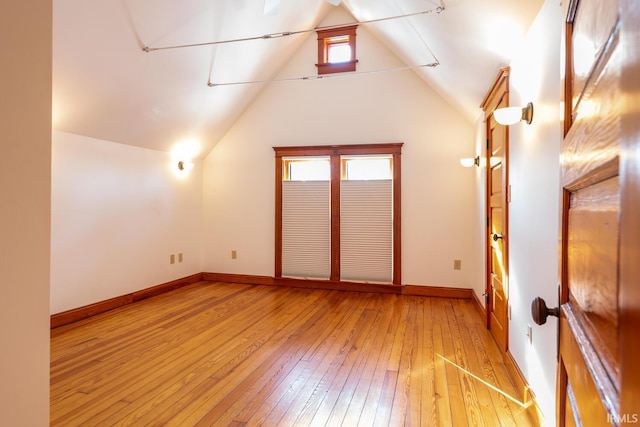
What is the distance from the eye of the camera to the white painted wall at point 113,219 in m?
3.41

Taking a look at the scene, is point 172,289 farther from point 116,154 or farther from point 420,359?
point 420,359

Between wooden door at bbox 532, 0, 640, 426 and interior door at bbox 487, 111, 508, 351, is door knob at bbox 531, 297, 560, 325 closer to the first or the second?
wooden door at bbox 532, 0, 640, 426

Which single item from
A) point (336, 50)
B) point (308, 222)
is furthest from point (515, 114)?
point (336, 50)

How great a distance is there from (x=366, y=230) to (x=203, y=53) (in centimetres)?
293

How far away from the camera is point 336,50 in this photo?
16.5ft

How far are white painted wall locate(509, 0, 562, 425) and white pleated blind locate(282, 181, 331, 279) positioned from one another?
2.82m

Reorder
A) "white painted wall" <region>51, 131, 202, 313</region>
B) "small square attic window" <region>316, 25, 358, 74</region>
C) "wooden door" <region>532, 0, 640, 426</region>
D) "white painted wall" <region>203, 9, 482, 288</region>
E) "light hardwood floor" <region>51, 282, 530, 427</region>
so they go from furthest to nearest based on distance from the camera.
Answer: "small square attic window" <region>316, 25, 358, 74</region>
"white painted wall" <region>203, 9, 482, 288</region>
"white painted wall" <region>51, 131, 202, 313</region>
"light hardwood floor" <region>51, 282, 530, 427</region>
"wooden door" <region>532, 0, 640, 426</region>

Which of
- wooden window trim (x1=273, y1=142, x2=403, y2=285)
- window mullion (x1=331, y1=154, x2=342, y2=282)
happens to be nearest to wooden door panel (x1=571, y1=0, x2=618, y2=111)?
wooden window trim (x1=273, y1=142, x2=403, y2=285)

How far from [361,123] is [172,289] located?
3528mm

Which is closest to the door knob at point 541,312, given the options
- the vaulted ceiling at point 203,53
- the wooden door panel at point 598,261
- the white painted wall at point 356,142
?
the wooden door panel at point 598,261

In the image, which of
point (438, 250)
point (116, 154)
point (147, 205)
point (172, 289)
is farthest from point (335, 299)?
→ point (116, 154)

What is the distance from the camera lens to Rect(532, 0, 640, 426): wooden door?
424 mm

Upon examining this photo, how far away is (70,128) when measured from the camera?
3.42 m

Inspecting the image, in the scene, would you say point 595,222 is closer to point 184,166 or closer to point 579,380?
point 579,380
